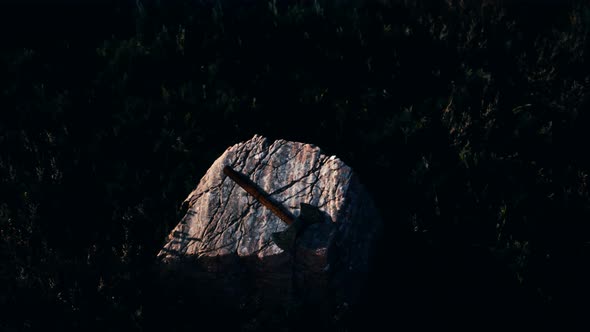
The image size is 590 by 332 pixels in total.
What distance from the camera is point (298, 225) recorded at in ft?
12.2

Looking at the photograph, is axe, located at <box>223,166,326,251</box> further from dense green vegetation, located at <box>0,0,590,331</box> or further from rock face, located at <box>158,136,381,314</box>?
dense green vegetation, located at <box>0,0,590,331</box>

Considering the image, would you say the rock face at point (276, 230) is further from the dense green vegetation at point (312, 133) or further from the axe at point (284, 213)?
the dense green vegetation at point (312, 133)

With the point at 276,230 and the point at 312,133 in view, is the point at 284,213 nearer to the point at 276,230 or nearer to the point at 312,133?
the point at 276,230

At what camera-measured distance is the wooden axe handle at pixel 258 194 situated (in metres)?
3.87

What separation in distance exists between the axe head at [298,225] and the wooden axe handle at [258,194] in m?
0.09

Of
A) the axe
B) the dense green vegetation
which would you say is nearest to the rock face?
the axe

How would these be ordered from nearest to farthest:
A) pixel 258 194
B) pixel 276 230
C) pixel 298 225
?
1. pixel 298 225
2. pixel 276 230
3. pixel 258 194

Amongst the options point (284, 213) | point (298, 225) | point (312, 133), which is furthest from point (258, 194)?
point (312, 133)

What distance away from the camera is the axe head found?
3682 mm

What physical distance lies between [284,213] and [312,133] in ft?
5.69

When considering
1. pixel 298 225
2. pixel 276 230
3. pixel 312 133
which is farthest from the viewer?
pixel 312 133

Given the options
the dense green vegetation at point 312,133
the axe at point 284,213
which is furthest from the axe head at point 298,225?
the dense green vegetation at point 312,133

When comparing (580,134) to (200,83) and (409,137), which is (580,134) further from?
(200,83)

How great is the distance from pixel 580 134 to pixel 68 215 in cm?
538
